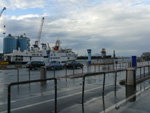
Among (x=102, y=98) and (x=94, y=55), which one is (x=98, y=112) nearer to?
(x=102, y=98)

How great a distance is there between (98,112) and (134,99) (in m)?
2.81

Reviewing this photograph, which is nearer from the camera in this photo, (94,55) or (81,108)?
(81,108)

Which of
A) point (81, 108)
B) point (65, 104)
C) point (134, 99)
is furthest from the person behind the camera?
point (134, 99)

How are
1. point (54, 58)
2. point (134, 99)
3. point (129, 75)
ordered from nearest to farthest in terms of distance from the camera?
point (134, 99) → point (129, 75) → point (54, 58)

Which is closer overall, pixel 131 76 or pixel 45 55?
pixel 131 76

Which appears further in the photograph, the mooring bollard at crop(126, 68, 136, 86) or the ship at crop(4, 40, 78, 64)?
the ship at crop(4, 40, 78, 64)

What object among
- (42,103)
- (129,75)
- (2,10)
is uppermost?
(2,10)

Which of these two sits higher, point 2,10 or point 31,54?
point 2,10

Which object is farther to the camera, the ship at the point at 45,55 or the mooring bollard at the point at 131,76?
the ship at the point at 45,55

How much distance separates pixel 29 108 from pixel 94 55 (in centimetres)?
15539

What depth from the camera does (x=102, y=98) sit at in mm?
9023

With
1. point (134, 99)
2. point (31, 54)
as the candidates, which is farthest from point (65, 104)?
point (31, 54)

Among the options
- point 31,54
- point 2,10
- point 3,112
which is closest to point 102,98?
point 3,112

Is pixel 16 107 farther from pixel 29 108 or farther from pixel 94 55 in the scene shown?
pixel 94 55
